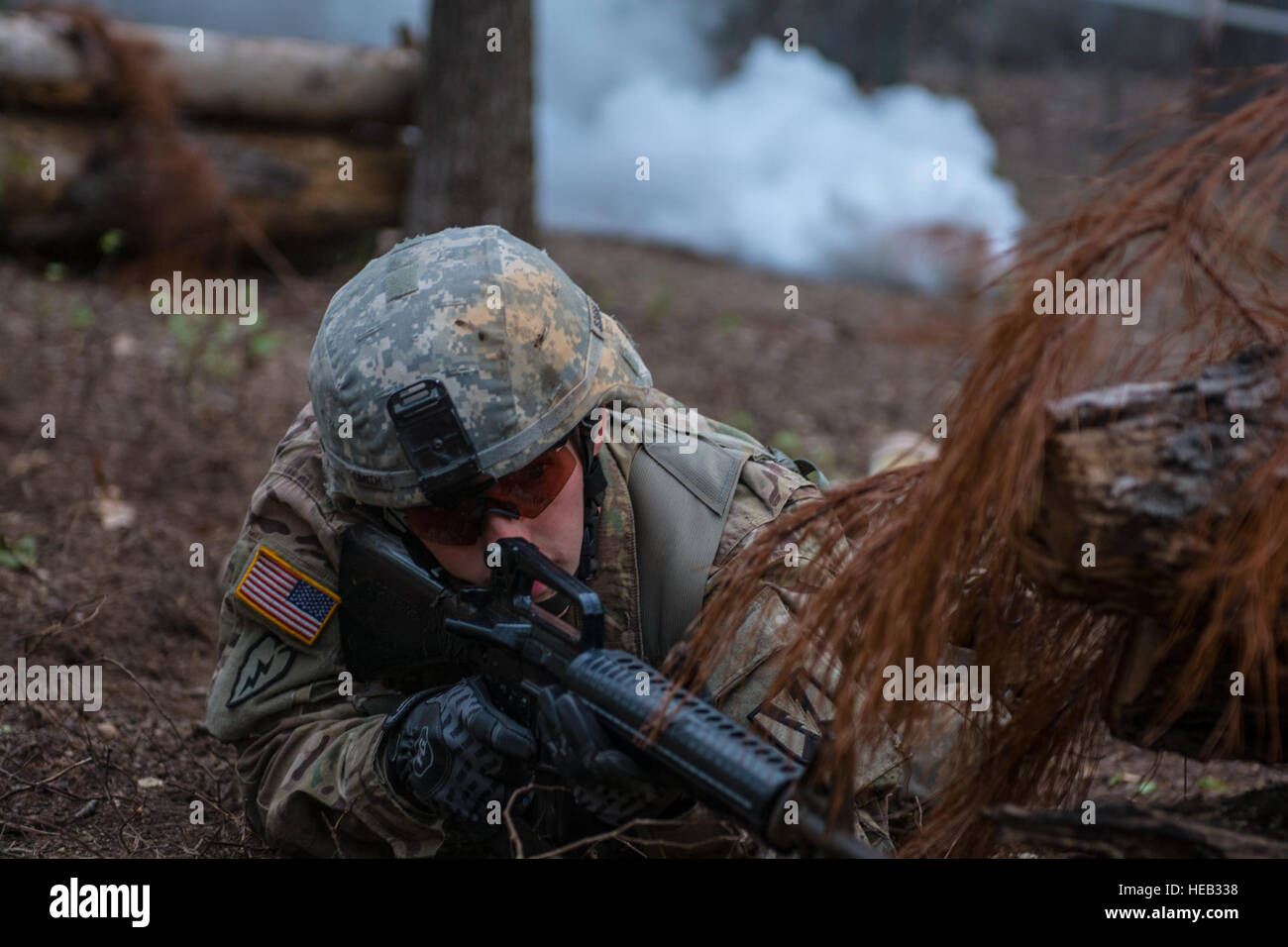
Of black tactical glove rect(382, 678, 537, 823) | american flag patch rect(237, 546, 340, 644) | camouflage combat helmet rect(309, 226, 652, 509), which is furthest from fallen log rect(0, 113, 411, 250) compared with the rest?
black tactical glove rect(382, 678, 537, 823)

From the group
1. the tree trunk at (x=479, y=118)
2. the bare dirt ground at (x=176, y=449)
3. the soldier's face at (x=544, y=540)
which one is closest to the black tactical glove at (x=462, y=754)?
the soldier's face at (x=544, y=540)

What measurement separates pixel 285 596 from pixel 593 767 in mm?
969

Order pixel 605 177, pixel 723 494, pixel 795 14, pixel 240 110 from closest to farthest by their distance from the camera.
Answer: pixel 723 494 < pixel 240 110 < pixel 605 177 < pixel 795 14

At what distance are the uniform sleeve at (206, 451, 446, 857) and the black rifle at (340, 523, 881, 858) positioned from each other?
0.37ft

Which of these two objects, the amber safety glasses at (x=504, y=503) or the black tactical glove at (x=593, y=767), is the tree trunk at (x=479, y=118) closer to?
the amber safety glasses at (x=504, y=503)

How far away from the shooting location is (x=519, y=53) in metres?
6.50

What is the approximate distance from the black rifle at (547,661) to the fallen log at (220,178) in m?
4.87

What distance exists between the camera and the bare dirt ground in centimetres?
269

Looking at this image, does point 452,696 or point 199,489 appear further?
point 199,489

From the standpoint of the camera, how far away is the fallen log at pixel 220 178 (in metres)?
6.41

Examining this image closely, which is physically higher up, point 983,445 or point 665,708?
point 983,445

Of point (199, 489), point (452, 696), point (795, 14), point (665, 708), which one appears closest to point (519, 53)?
point (199, 489)

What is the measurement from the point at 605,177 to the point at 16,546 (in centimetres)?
831
